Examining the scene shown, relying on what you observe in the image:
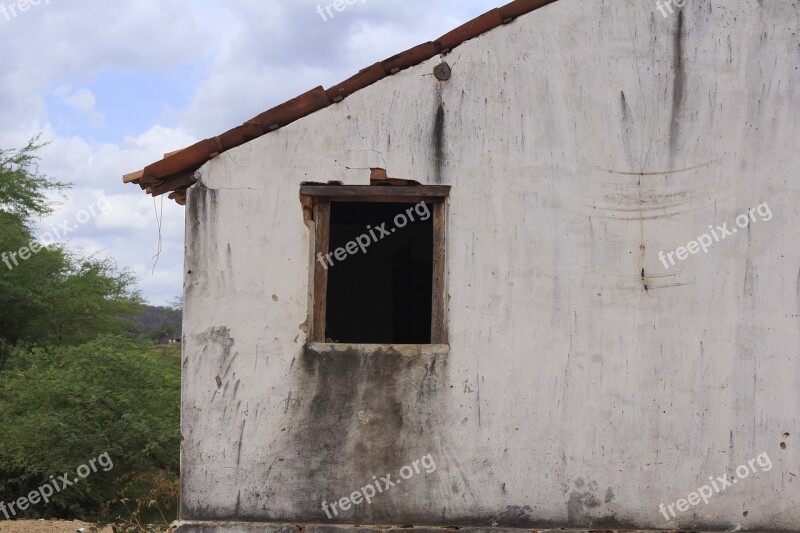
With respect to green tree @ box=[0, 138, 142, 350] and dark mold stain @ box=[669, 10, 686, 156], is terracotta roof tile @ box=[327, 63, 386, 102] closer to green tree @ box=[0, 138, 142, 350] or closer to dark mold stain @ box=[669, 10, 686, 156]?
dark mold stain @ box=[669, 10, 686, 156]

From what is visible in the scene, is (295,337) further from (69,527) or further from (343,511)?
(69,527)

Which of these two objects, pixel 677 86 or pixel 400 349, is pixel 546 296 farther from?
pixel 677 86

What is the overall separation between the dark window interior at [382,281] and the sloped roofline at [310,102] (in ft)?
13.5

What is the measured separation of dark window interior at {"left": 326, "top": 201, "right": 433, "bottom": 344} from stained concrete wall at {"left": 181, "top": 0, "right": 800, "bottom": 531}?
163 inches

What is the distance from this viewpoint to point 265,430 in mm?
6195

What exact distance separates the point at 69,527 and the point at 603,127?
10227mm

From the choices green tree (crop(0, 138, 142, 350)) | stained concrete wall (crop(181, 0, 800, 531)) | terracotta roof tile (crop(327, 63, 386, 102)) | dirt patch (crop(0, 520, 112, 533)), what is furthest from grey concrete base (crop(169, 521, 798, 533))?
green tree (crop(0, 138, 142, 350))

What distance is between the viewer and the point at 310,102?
20.4 ft

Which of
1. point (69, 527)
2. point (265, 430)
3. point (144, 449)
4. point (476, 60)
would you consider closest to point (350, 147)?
point (476, 60)

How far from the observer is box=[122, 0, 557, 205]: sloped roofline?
6219 mm

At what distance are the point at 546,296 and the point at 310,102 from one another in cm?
214

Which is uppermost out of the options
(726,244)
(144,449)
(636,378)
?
(726,244)

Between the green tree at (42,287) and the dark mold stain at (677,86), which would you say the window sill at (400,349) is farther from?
the green tree at (42,287)

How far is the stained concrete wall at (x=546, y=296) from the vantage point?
6.15 meters
